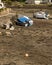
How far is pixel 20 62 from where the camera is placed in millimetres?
12320

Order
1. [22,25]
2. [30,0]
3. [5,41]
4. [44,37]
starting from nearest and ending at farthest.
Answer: [5,41] < [44,37] < [22,25] < [30,0]

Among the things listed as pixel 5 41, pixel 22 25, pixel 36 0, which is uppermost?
pixel 5 41

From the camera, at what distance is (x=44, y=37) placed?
62.6 ft

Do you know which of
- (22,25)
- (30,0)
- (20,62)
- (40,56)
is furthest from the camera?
(30,0)

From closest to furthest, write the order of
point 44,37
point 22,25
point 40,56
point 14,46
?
point 40,56
point 14,46
point 44,37
point 22,25

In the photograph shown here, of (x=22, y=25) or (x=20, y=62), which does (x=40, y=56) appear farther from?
(x=22, y=25)

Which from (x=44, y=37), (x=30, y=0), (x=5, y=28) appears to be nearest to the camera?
(x=44, y=37)

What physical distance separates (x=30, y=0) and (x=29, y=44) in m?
51.7

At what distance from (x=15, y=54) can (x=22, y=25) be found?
12.0 m

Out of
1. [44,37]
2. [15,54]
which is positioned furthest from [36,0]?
[15,54]

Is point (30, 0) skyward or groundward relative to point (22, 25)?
groundward

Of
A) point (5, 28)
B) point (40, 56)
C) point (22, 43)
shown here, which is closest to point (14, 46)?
point (22, 43)

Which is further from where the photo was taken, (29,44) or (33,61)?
(29,44)

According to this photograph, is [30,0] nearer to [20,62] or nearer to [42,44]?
[42,44]
